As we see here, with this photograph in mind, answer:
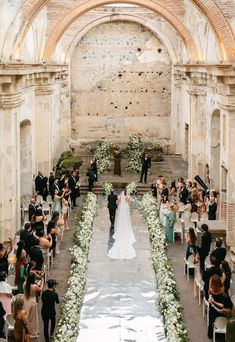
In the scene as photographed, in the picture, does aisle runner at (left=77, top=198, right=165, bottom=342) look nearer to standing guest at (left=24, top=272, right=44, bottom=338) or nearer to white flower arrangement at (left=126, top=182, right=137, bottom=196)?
standing guest at (left=24, top=272, right=44, bottom=338)

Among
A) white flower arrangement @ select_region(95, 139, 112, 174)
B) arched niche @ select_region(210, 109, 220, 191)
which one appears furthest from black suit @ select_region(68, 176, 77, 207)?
white flower arrangement @ select_region(95, 139, 112, 174)

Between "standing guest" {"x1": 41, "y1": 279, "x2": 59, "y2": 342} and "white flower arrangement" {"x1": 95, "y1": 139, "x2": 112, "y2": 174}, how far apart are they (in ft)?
59.2

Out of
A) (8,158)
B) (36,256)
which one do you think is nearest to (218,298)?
(36,256)

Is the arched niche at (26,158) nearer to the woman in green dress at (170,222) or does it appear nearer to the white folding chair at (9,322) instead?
the woman in green dress at (170,222)

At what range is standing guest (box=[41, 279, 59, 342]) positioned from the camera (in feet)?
36.4

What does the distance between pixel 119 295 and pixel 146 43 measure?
21.2 metres

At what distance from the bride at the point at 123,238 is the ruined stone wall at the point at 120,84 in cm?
1516

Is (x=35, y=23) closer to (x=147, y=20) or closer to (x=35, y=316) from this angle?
(x=147, y=20)

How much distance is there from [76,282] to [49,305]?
2657 millimetres

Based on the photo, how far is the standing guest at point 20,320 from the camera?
10.2 meters

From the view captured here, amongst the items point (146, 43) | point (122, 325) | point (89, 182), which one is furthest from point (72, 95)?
point (122, 325)

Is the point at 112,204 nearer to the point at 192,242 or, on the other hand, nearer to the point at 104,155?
the point at 192,242

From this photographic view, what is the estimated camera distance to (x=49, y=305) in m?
11.3

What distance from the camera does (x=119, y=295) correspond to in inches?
554
